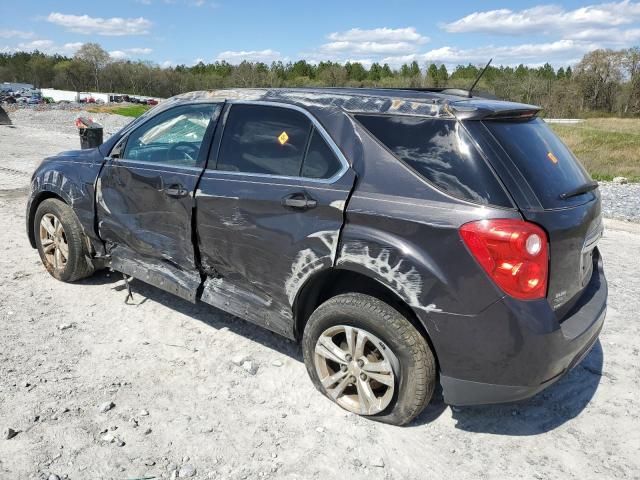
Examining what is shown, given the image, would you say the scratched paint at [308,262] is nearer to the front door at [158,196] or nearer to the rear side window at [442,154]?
the rear side window at [442,154]

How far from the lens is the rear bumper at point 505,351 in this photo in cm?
245

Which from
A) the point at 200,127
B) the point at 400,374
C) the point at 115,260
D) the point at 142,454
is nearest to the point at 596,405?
the point at 400,374

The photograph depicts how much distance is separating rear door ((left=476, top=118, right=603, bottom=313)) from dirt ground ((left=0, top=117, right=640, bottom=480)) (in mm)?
826

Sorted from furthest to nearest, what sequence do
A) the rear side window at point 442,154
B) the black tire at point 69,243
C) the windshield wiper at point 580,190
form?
the black tire at point 69,243, the windshield wiper at point 580,190, the rear side window at point 442,154

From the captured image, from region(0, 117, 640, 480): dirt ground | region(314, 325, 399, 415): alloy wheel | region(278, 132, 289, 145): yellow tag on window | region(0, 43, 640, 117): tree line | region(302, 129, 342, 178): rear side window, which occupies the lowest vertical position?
region(0, 117, 640, 480): dirt ground

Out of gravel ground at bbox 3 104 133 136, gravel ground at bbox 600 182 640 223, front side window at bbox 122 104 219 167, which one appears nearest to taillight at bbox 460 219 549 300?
front side window at bbox 122 104 219 167

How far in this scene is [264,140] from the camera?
333 cm

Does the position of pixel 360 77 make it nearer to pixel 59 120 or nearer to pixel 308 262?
pixel 59 120

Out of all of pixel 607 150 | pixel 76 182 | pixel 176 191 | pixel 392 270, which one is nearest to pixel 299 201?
pixel 392 270

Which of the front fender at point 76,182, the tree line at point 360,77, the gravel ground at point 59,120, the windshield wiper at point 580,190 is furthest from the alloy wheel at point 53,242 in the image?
the tree line at point 360,77

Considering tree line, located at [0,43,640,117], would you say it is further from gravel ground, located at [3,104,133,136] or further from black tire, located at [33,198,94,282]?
black tire, located at [33,198,94,282]

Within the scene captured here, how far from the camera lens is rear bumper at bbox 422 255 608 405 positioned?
2.45m

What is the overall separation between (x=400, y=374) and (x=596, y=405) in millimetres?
1412

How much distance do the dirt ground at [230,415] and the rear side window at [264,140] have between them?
1.36 metres
